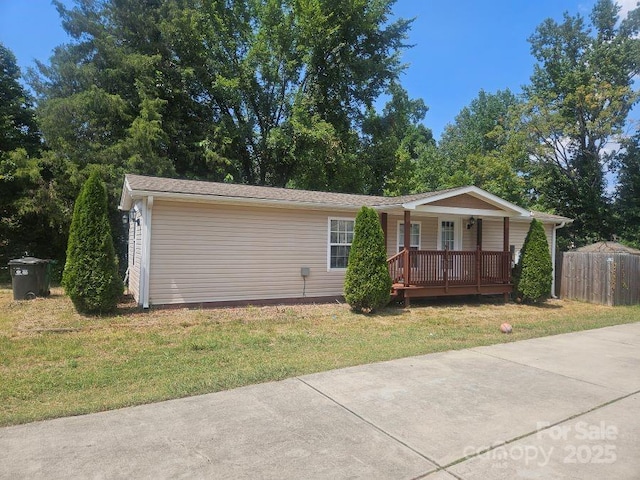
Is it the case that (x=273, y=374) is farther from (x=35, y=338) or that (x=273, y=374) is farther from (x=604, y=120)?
(x=604, y=120)

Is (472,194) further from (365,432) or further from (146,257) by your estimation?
(365,432)

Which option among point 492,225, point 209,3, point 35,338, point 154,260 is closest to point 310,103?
point 209,3

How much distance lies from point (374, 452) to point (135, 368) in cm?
334

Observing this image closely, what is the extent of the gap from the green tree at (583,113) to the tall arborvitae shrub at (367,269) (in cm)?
2008

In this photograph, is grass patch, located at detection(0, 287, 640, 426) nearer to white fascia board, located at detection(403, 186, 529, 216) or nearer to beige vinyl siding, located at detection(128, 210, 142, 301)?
beige vinyl siding, located at detection(128, 210, 142, 301)

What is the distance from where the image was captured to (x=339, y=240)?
11406 mm

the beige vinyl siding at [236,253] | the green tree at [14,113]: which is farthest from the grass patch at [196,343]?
the green tree at [14,113]

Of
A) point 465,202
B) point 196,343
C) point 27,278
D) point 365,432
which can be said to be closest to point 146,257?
point 196,343

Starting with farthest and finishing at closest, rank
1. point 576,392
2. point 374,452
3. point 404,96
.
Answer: point 404,96
point 576,392
point 374,452

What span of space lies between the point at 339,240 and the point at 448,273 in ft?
10.1

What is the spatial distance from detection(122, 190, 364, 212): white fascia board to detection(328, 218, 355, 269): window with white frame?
426 mm

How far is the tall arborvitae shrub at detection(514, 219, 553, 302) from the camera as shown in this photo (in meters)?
11.5

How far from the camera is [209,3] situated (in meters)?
21.3

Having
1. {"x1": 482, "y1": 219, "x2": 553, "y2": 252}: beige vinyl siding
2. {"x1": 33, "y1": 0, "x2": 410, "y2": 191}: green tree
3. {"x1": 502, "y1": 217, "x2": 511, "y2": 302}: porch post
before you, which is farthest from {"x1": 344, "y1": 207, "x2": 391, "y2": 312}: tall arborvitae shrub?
{"x1": 33, "y1": 0, "x2": 410, "y2": 191}: green tree
